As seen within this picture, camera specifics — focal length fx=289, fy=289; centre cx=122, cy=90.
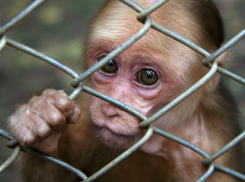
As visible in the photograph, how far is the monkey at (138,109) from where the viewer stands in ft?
5.53

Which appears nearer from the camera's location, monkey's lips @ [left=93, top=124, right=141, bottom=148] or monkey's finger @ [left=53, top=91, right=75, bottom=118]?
monkey's finger @ [left=53, top=91, right=75, bottom=118]

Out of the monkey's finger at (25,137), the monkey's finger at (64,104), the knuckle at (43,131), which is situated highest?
the monkey's finger at (64,104)

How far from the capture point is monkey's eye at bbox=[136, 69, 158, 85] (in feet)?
7.91

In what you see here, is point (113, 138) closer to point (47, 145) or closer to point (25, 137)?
point (47, 145)

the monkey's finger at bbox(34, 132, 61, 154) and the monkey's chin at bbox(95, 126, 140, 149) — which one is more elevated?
the monkey's chin at bbox(95, 126, 140, 149)

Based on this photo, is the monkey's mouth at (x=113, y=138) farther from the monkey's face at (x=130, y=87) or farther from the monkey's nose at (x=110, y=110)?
the monkey's nose at (x=110, y=110)

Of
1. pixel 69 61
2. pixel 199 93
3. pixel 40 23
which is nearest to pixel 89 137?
pixel 199 93

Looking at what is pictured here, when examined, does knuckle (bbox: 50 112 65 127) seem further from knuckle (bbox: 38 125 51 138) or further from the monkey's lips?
the monkey's lips

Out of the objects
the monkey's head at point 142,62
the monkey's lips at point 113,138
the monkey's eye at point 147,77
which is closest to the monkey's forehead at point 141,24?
the monkey's head at point 142,62

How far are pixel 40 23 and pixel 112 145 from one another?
178 inches

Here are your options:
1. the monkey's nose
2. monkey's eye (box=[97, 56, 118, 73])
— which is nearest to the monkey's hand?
the monkey's nose

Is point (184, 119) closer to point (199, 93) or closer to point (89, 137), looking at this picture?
point (199, 93)

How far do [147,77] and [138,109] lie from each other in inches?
11.3

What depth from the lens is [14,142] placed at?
4.85 ft
